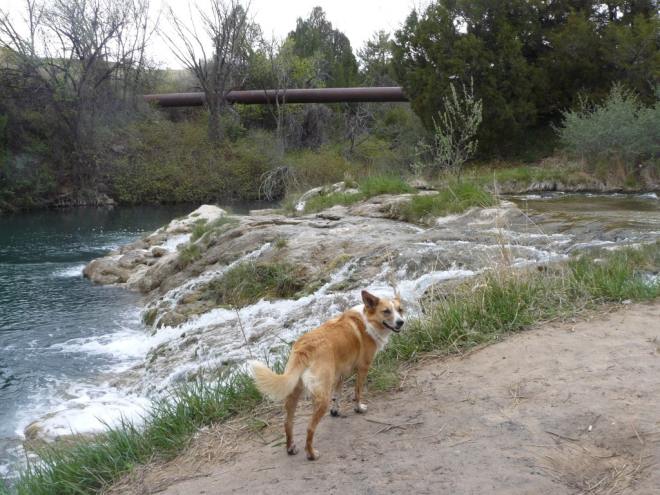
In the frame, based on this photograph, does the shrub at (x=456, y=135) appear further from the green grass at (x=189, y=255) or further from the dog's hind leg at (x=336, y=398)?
the dog's hind leg at (x=336, y=398)

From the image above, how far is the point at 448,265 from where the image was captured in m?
9.21

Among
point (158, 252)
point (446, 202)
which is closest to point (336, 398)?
point (446, 202)

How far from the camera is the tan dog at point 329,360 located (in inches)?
148

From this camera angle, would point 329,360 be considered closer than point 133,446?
Yes

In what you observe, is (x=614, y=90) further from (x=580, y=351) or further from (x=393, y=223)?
(x=580, y=351)

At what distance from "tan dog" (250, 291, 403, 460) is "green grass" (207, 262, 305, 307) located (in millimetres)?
5648

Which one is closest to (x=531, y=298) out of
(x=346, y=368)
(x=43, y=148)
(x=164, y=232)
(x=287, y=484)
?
(x=346, y=368)

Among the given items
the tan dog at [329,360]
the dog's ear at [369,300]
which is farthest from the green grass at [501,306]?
the dog's ear at [369,300]

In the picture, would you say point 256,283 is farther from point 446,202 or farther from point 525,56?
point 525,56

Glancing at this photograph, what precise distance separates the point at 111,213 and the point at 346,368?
2805 centimetres

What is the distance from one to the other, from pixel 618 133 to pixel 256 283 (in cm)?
1252

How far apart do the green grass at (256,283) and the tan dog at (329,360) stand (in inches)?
222

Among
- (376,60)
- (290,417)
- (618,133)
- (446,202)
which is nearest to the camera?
(290,417)

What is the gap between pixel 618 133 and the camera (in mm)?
18078
